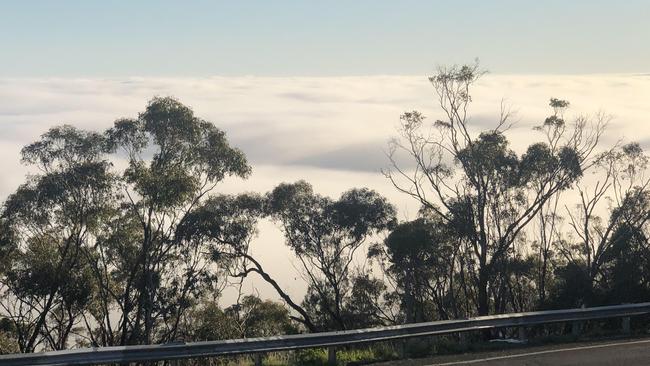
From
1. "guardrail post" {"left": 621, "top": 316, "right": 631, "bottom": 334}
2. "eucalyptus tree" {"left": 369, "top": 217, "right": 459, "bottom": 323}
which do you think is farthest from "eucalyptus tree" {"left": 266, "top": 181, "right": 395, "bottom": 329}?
"guardrail post" {"left": 621, "top": 316, "right": 631, "bottom": 334}

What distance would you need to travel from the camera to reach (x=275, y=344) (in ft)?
39.4

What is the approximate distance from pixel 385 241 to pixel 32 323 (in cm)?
1671

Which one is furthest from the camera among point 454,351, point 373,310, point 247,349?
point 373,310

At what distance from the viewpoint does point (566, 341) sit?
14.9 metres

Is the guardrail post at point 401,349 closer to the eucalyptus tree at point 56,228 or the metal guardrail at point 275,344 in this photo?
the metal guardrail at point 275,344

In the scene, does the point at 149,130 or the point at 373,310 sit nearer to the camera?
the point at 149,130

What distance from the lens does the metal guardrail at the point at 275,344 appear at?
Answer: 10688 millimetres

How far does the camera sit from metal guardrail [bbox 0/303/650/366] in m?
10.7

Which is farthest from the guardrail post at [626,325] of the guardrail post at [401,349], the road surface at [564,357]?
the guardrail post at [401,349]

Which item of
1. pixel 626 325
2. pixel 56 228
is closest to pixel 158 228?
pixel 56 228

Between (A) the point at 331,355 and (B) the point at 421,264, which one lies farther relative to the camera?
(B) the point at 421,264

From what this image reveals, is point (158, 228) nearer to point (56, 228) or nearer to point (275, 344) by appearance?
point (56, 228)

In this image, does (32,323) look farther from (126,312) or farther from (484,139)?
(484,139)

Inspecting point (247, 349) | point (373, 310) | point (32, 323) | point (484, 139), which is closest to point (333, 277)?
point (373, 310)
